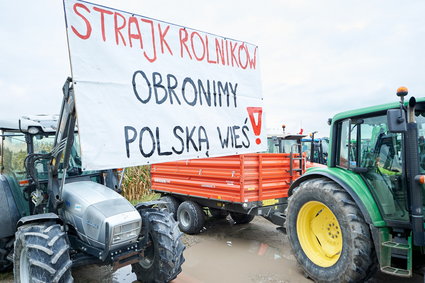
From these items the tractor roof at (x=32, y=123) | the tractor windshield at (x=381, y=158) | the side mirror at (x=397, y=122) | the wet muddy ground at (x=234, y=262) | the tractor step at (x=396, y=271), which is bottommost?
the wet muddy ground at (x=234, y=262)

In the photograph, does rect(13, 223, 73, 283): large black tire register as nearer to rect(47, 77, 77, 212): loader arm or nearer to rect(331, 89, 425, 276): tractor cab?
rect(47, 77, 77, 212): loader arm

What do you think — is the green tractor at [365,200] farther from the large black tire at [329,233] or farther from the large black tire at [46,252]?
the large black tire at [46,252]

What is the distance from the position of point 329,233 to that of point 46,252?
3270mm

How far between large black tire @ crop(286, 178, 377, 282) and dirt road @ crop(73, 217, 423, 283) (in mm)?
395

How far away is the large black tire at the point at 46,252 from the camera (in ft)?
8.28

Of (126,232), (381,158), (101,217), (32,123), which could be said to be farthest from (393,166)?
(32,123)

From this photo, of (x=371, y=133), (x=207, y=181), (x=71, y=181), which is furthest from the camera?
(x=207, y=181)

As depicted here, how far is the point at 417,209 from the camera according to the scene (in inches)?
111

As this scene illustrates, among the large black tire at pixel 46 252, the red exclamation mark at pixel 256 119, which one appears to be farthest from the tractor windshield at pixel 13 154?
the red exclamation mark at pixel 256 119

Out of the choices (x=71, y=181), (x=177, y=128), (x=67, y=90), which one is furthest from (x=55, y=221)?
(x=177, y=128)

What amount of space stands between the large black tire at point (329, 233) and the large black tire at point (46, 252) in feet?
9.30

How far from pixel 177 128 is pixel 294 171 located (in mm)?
3889

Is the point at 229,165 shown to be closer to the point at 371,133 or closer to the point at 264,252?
the point at 264,252

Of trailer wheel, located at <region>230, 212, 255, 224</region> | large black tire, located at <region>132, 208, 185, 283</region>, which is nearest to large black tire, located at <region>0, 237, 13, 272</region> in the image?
large black tire, located at <region>132, 208, 185, 283</region>
